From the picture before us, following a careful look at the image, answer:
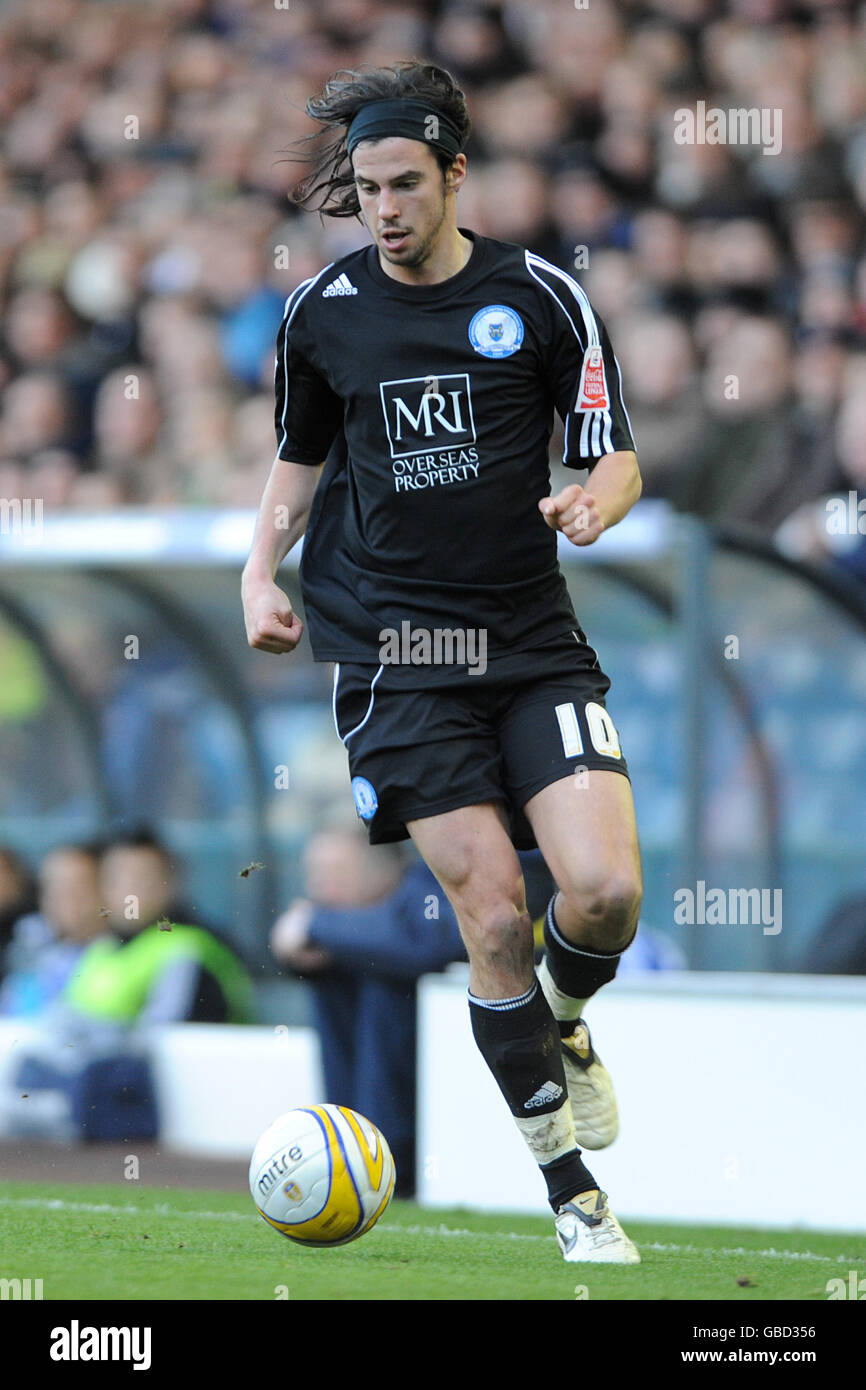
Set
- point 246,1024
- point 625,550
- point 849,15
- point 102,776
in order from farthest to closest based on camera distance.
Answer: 1. point 849,15
2. point 102,776
3. point 246,1024
4. point 625,550

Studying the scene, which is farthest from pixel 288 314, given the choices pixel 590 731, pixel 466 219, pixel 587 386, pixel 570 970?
pixel 466 219

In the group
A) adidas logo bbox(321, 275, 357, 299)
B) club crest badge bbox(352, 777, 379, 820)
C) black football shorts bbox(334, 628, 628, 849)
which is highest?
adidas logo bbox(321, 275, 357, 299)

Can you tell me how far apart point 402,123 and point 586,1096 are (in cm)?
228

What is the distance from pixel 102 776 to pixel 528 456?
4927 millimetres

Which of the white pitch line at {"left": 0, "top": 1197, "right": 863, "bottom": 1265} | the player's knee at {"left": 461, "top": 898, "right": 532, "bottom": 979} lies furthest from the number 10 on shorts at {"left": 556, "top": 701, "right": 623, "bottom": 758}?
the white pitch line at {"left": 0, "top": 1197, "right": 863, "bottom": 1265}

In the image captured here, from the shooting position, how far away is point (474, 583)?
14.1 feet

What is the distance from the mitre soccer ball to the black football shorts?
0.68 meters

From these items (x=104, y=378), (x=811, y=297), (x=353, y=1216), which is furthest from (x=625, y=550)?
(x=104, y=378)

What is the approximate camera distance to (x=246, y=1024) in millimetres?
8172

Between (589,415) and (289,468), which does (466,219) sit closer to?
(289,468)

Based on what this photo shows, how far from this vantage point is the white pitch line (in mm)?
4973

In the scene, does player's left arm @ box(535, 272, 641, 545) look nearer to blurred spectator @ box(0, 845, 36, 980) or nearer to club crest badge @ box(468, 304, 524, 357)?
club crest badge @ box(468, 304, 524, 357)

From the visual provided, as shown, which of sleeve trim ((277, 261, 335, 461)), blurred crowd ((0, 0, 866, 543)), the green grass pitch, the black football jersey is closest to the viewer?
the green grass pitch
